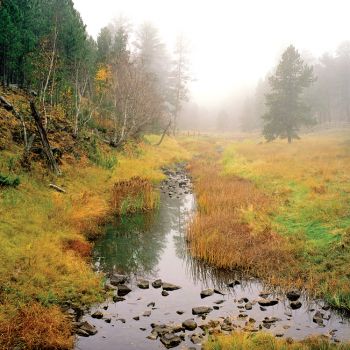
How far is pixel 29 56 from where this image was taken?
24.7 m

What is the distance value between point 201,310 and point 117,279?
277 cm

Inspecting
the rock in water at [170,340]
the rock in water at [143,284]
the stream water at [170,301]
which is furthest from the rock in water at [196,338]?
the rock in water at [143,284]

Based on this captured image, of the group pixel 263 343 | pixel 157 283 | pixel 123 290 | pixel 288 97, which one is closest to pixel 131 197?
pixel 157 283

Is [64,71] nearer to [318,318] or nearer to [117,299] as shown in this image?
[117,299]

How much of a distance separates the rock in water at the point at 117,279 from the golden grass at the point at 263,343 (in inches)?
146

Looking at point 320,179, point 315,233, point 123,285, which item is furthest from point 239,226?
point 320,179

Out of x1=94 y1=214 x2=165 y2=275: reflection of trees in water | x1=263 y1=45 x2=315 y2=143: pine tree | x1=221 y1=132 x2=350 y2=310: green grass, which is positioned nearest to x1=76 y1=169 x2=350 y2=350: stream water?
x1=94 y1=214 x2=165 y2=275: reflection of trees in water

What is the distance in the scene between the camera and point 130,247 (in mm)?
13133

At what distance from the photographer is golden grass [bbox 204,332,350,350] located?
22.6ft

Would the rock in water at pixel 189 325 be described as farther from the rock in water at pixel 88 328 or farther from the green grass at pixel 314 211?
the green grass at pixel 314 211

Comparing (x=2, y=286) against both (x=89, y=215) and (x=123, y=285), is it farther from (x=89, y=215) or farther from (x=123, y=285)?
(x=89, y=215)

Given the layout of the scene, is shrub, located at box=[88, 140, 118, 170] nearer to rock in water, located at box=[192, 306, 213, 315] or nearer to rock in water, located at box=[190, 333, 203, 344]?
rock in water, located at box=[192, 306, 213, 315]

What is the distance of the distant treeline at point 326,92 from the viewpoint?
64.1 metres

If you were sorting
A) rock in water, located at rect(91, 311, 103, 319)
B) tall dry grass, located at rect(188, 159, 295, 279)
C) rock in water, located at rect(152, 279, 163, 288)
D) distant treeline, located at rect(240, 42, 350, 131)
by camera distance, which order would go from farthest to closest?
distant treeline, located at rect(240, 42, 350, 131) < tall dry grass, located at rect(188, 159, 295, 279) < rock in water, located at rect(152, 279, 163, 288) < rock in water, located at rect(91, 311, 103, 319)
